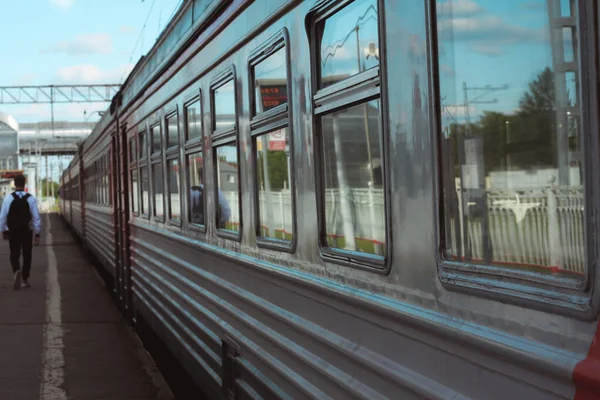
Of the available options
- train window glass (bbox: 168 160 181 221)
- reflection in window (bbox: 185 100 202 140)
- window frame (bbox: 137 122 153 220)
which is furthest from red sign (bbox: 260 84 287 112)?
window frame (bbox: 137 122 153 220)

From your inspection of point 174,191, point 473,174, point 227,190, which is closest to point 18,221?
point 174,191

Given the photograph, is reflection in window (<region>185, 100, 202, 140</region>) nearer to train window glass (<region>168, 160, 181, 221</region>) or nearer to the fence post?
→ train window glass (<region>168, 160, 181, 221</region>)

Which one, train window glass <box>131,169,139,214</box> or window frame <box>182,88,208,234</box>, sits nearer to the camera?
window frame <box>182,88,208,234</box>

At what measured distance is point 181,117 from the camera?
605 centimetres

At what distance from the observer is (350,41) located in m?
2.86

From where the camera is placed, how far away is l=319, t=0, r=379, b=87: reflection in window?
8.96ft

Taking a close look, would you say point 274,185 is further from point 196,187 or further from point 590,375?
point 590,375

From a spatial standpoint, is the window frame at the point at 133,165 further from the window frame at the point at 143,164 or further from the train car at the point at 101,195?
the train car at the point at 101,195

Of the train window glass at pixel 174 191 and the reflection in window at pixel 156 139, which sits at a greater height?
the reflection in window at pixel 156 139

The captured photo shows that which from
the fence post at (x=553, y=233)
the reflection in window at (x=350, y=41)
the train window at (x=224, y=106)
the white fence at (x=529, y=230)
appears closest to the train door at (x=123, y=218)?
the train window at (x=224, y=106)

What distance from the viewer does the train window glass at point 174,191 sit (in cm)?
643

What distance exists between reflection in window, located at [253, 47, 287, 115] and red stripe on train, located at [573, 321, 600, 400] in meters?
2.08

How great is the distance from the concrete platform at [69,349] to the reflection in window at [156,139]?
1.90 metres

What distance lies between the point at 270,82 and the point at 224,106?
904 millimetres
